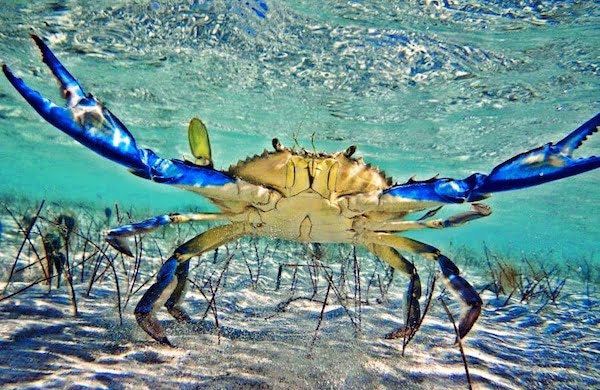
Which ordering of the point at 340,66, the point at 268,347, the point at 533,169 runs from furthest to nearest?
the point at 340,66, the point at 268,347, the point at 533,169

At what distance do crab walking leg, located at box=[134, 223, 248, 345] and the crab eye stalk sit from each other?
3.11ft

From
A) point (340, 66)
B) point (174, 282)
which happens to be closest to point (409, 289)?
point (174, 282)

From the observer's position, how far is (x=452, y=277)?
12.6 feet

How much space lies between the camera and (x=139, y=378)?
8.49ft

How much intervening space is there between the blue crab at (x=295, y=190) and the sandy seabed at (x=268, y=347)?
37 cm

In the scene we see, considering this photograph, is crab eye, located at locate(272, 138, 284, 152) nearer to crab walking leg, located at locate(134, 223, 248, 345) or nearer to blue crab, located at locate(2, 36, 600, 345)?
blue crab, located at locate(2, 36, 600, 345)

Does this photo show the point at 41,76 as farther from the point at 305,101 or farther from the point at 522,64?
the point at 522,64

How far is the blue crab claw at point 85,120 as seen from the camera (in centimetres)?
224

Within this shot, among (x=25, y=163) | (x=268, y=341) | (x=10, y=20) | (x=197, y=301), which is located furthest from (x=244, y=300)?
(x=25, y=163)

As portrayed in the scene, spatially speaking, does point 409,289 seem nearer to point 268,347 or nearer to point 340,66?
point 268,347

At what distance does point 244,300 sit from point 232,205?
210 cm

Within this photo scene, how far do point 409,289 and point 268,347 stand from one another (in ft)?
6.01

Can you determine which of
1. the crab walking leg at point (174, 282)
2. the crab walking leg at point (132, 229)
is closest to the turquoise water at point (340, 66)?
the crab walking leg at point (174, 282)

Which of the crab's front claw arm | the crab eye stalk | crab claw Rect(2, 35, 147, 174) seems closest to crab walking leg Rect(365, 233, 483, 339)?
the crab's front claw arm
